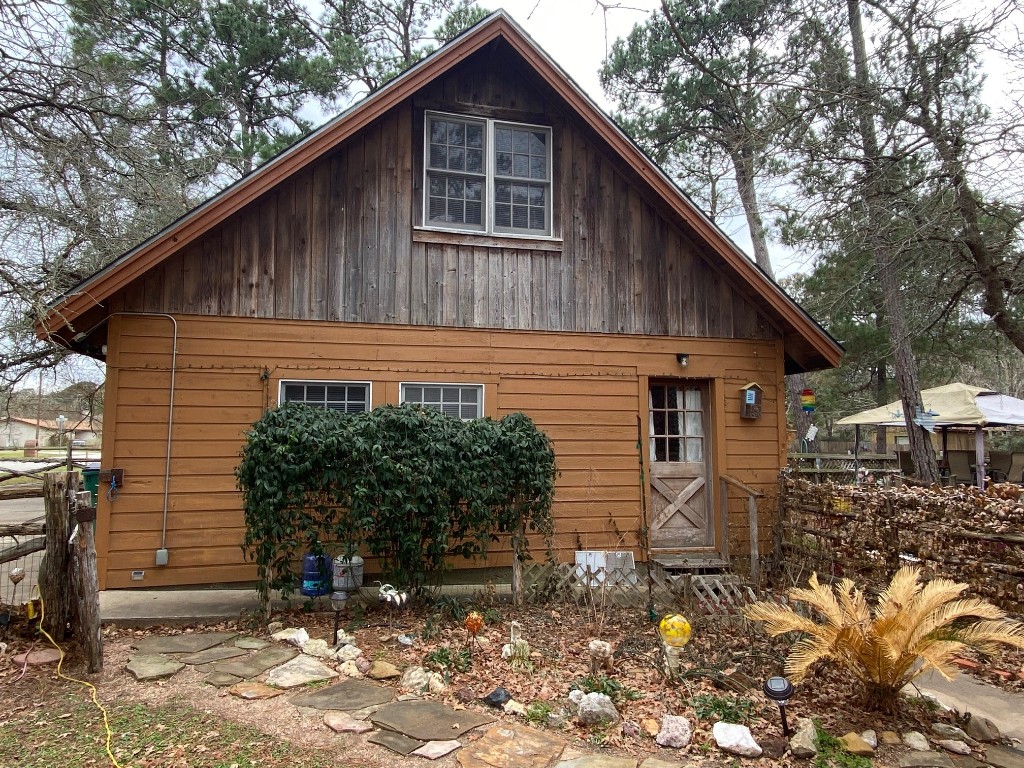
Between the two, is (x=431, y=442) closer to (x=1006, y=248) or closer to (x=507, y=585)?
(x=507, y=585)

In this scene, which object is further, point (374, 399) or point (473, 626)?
point (374, 399)

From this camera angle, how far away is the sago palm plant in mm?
4199

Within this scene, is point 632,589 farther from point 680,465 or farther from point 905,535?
point 905,535

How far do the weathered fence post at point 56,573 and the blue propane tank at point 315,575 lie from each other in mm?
1919

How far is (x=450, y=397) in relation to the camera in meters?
7.89

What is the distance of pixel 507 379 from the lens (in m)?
8.00

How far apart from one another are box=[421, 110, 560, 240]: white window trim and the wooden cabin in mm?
30

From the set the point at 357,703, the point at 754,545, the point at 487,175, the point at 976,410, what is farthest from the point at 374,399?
the point at 976,410

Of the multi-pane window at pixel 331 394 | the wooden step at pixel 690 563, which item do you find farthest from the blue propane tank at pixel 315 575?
the wooden step at pixel 690 563

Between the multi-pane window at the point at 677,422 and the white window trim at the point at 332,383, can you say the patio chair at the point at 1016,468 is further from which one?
the white window trim at the point at 332,383

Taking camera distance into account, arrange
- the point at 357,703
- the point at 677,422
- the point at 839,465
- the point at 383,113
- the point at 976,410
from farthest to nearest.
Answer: the point at 839,465 → the point at 976,410 → the point at 677,422 → the point at 383,113 → the point at 357,703

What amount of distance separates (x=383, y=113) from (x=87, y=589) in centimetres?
548

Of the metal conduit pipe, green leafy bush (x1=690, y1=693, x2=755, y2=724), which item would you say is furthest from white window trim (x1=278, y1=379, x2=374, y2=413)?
green leafy bush (x1=690, y1=693, x2=755, y2=724)

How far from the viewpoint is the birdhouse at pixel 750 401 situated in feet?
28.1
